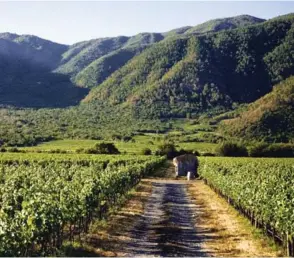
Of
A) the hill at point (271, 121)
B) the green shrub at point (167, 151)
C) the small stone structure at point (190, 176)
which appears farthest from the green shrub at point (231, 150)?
the small stone structure at point (190, 176)

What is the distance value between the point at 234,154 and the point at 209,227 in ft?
284

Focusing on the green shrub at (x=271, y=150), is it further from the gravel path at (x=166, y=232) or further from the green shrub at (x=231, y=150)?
the gravel path at (x=166, y=232)

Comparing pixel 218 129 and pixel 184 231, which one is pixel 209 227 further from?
pixel 218 129

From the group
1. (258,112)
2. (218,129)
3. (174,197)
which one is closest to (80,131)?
(218,129)

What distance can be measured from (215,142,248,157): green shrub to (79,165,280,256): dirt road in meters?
71.4

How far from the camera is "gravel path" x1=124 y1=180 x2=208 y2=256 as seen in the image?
26.2 m

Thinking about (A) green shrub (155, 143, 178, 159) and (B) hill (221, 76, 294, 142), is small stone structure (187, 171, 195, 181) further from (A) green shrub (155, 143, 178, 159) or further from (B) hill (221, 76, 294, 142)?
(B) hill (221, 76, 294, 142)

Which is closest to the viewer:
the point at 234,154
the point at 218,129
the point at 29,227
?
the point at 29,227

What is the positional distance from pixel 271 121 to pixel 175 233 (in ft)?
436

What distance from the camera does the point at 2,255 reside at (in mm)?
17297

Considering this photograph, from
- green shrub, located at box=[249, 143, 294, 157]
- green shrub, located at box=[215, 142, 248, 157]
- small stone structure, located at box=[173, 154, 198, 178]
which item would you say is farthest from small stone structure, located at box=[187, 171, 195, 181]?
green shrub, located at box=[249, 143, 294, 157]

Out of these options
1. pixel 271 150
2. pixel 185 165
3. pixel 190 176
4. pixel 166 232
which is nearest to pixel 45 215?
pixel 166 232

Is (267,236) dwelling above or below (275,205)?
below

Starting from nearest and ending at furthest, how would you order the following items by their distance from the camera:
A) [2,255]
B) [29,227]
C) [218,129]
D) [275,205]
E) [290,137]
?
1. [2,255]
2. [29,227]
3. [275,205]
4. [290,137]
5. [218,129]
